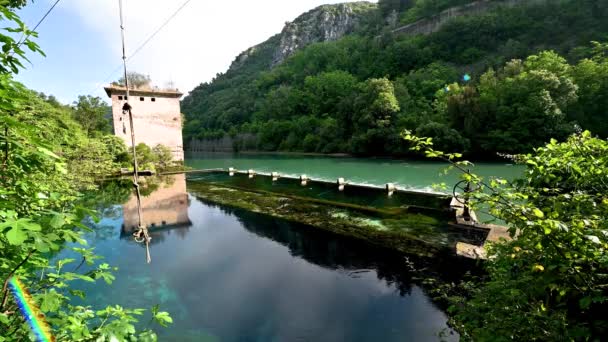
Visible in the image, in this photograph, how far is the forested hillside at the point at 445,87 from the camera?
23656mm

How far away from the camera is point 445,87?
3753 cm

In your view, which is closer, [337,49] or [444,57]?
[444,57]

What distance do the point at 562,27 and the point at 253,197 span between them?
50.2 meters

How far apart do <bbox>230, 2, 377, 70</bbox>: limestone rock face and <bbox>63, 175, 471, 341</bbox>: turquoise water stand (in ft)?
319

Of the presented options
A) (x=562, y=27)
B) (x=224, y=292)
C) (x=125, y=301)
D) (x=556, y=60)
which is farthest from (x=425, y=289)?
(x=562, y=27)

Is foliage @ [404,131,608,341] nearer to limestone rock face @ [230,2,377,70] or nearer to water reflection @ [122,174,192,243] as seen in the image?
water reflection @ [122,174,192,243]

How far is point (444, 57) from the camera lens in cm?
4906

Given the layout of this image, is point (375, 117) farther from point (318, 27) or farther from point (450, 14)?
point (318, 27)

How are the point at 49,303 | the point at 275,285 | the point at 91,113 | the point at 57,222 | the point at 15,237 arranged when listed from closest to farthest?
1. the point at 15,237
2. the point at 57,222
3. the point at 49,303
4. the point at 275,285
5. the point at 91,113

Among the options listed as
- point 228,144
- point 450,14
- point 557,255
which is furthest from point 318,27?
point 557,255

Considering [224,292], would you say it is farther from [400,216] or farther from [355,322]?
[400,216]

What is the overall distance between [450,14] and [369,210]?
6156cm

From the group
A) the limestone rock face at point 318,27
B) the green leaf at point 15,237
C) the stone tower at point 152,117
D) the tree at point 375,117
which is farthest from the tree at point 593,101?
the limestone rock face at point 318,27

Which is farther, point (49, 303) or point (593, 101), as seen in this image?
point (593, 101)
